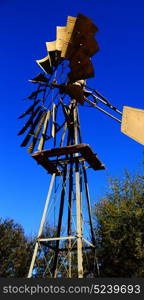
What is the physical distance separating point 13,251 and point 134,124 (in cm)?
2181

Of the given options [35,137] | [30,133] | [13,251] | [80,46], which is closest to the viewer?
[80,46]

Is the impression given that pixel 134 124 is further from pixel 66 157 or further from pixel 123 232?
pixel 123 232

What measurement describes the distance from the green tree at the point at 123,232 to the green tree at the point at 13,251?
393 inches

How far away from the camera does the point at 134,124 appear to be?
25.3ft

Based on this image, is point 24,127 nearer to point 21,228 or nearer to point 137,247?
point 137,247

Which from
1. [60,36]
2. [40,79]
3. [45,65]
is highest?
[60,36]

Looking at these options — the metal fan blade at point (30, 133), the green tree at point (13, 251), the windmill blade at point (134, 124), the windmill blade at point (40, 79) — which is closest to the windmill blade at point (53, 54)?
the windmill blade at point (40, 79)

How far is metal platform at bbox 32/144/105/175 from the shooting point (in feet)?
Result: 29.2

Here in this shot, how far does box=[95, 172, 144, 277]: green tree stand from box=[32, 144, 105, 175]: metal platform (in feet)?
27.0

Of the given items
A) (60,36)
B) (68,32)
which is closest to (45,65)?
(60,36)

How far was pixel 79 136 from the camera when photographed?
9.88 m

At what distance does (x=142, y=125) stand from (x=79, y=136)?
278 cm

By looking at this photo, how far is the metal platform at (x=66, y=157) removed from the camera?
8.91 m

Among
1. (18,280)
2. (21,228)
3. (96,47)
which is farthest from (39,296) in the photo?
(21,228)
